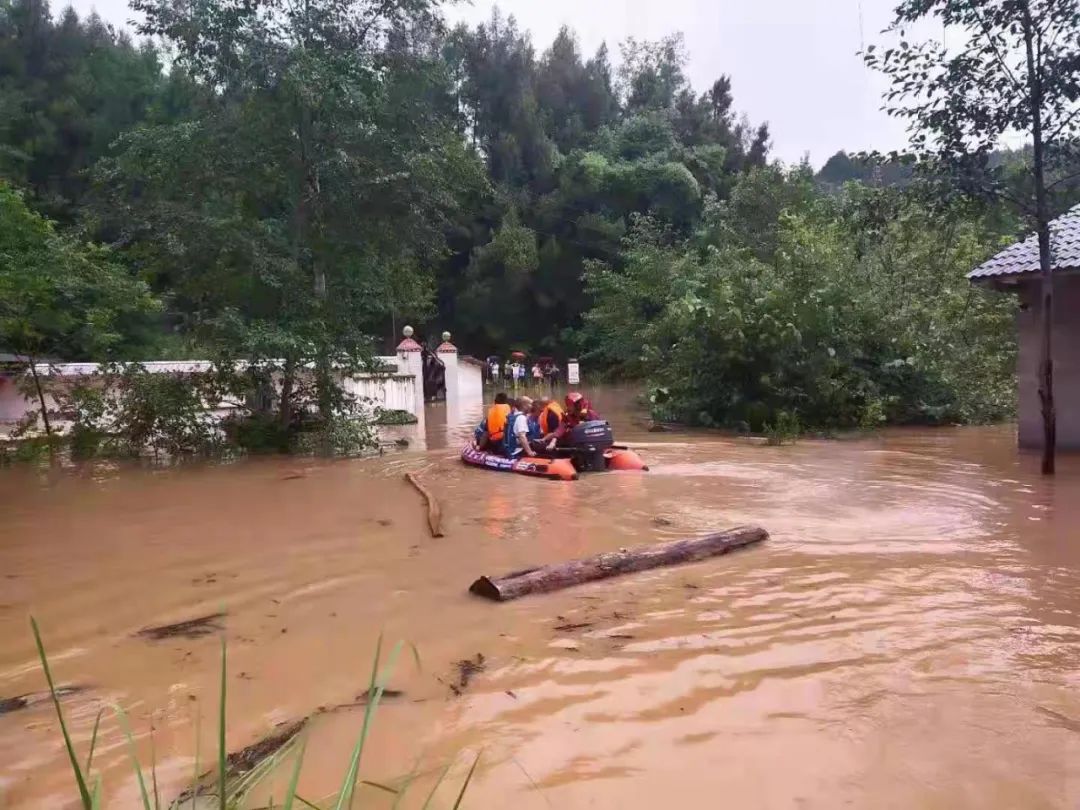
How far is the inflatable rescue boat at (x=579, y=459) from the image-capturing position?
11000 mm

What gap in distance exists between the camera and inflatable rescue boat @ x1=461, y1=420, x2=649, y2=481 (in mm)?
11000

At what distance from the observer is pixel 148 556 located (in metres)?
7.24

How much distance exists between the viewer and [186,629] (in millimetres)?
5270

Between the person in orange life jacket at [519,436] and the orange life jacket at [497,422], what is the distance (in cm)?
18

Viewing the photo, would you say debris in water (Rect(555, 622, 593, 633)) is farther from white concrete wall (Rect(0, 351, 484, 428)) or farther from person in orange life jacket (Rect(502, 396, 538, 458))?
white concrete wall (Rect(0, 351, 484, 428))

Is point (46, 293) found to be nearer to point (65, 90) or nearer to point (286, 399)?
point (286, 399)

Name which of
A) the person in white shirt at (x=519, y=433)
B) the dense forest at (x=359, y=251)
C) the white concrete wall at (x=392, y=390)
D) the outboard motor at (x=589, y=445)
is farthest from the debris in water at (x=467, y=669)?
the white concrete wall at (x=392, y=390)

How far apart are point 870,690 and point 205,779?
9.79ft

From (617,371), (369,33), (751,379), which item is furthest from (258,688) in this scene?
(617,371)

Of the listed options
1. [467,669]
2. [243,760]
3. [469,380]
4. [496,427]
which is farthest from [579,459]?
[469,380]

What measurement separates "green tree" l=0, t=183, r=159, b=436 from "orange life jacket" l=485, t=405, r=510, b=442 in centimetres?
635

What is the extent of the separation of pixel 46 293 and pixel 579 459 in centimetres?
835

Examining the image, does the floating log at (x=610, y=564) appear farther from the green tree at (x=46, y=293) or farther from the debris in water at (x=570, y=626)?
→ the green tree at (x=46, y=293)

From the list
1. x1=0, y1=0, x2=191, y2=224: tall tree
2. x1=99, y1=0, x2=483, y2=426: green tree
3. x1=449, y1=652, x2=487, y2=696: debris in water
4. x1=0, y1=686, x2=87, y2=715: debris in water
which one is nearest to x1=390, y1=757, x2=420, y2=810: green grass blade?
Result: x1=449, y1=652, x2=487, y2=696: debris in water
